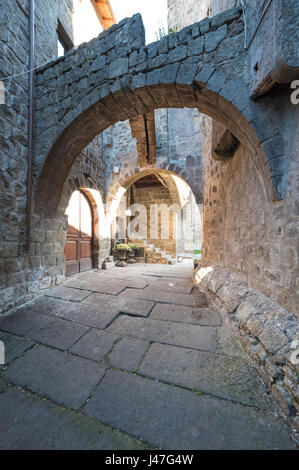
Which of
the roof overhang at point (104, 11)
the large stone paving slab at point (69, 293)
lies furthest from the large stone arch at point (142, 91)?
the roof overhang at point (104, 11)

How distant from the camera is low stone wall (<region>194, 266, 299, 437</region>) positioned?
1.10 meters

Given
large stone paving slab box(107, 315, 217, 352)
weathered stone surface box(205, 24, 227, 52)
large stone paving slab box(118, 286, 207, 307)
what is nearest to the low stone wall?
large stone paving slab box(107, 315, 217, 352)

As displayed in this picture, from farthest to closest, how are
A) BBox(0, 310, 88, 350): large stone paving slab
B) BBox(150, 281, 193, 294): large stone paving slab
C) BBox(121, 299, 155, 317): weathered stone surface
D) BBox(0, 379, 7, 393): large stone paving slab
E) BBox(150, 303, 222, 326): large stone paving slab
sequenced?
1. BBox(150, 281, 193, 294): large stone paving slab
2. BBox(121, 299, 155, 317): weathered stone surface
3. BBox(150, 303, 222, 326): large stone paving slab
4. BBox(0, 310, 88, 350): large stone paving slab
5. BBox(0, 379, 7, 393): large stone paving slab

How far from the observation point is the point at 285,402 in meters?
1.08

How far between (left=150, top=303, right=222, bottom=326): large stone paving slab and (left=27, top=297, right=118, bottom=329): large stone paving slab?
0.55 meters

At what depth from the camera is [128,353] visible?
1628 millimetres

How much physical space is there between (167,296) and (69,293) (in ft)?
5.16

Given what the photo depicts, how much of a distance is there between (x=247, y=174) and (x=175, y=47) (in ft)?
5.30

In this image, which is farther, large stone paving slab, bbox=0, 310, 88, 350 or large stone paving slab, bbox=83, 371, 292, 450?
large stone paving slab, bbox=0, 310, 88, 350

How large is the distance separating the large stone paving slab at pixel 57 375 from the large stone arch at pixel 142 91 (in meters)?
2.05

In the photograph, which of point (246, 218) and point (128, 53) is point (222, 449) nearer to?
point (246, 218)

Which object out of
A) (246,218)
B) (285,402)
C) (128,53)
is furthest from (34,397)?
(128,53)

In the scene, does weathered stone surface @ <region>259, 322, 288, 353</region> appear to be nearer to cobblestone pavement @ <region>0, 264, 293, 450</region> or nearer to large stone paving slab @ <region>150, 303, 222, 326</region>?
cobblestone pavement @ <region>0, 264, 293, 450</region>

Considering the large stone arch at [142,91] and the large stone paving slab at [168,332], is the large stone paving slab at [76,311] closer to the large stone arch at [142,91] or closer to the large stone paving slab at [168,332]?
the large stone paving slab at [168,332]
